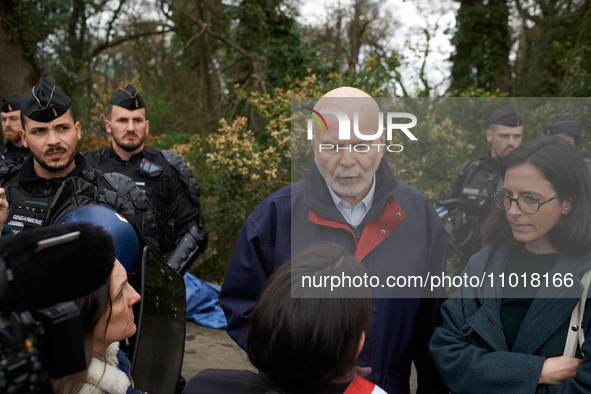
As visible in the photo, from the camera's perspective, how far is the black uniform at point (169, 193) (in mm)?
3410

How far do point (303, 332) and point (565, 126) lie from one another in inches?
65.7

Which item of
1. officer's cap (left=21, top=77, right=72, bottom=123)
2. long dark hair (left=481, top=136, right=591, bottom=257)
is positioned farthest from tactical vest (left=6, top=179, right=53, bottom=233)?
long dark hair (left=481, top=136, right=591, bottom=257)

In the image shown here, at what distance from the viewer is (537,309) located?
1585mm

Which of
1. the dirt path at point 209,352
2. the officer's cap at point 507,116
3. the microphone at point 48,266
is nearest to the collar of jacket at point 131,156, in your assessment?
the dirt path at point 209,352

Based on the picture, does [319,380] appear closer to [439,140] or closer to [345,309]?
[345,309]

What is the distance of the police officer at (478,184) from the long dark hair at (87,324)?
1296mm

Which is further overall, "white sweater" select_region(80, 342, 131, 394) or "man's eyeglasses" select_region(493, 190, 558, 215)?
"man's eyeglasses" select_region(493, 190, 558, 215)

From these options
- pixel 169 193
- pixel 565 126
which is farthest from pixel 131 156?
pixel 565 126

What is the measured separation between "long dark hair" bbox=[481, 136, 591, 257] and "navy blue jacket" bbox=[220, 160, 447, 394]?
39 cm

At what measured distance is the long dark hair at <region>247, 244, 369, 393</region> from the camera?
1.16 meters

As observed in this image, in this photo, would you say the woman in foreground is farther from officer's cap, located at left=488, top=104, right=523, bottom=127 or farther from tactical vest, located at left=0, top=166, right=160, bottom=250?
tactical vest, located at left=0, top=166, right=160, bottom=250

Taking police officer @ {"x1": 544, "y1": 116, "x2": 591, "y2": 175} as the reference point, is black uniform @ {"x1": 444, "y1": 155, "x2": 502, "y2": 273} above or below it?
below

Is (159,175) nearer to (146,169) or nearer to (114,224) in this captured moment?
(146,169)

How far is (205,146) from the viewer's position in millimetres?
5824
